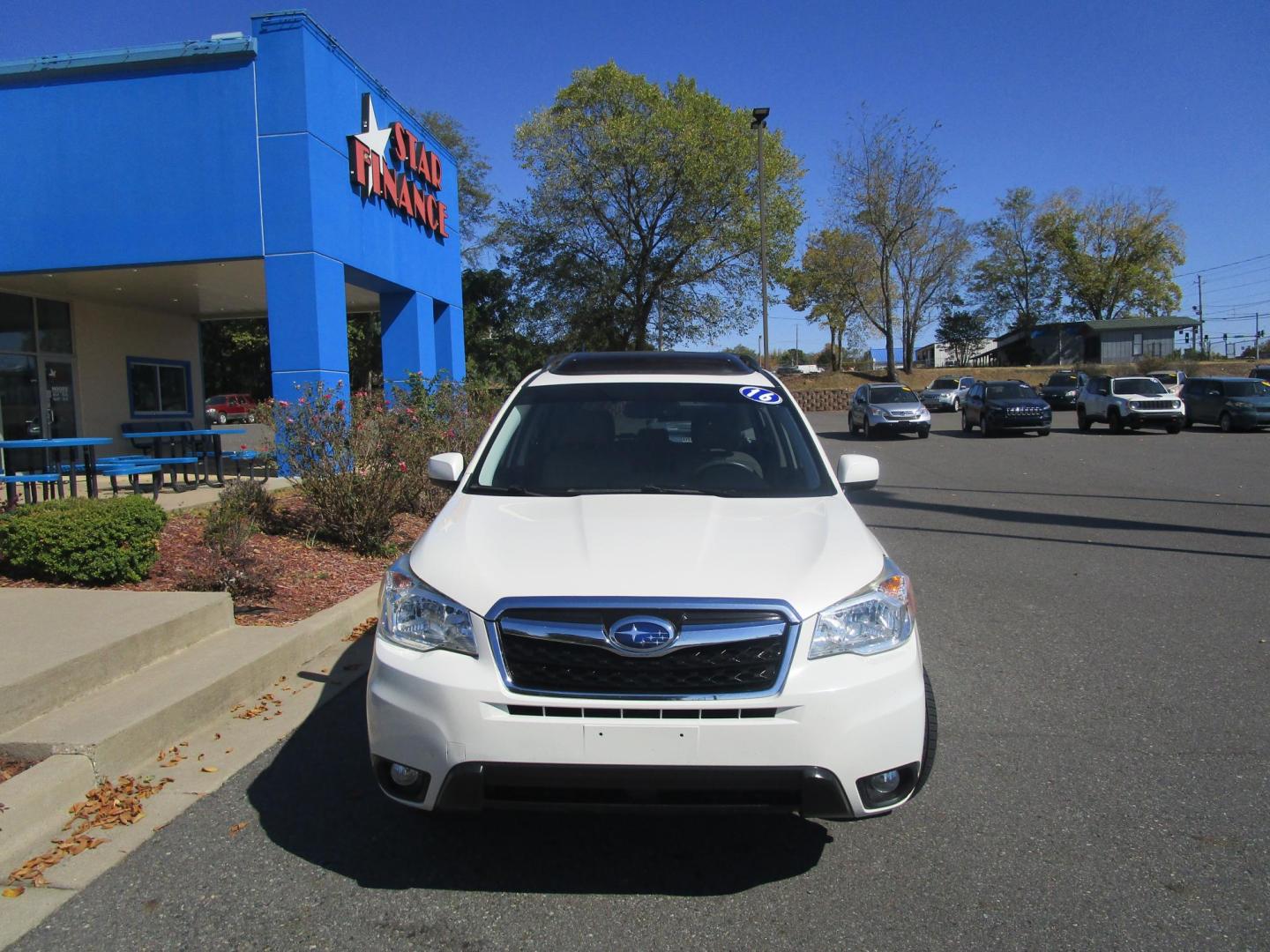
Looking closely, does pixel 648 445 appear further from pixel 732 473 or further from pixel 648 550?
pixel 648 550

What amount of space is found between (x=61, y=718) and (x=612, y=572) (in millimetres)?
2730

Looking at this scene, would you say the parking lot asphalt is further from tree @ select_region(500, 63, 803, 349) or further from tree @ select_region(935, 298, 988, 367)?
tree @ select_region(935, 298, 988, 367)

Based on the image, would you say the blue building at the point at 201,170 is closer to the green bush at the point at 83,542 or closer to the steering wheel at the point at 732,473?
the green bush at the point at 83,542

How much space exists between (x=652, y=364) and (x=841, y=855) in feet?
8.65

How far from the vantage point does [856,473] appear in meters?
4.30

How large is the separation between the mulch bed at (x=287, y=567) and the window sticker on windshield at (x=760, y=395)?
3.29m

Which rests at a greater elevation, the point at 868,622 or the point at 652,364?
the point at 652,364

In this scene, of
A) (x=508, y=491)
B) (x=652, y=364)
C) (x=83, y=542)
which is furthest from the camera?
(x=83, y=542)

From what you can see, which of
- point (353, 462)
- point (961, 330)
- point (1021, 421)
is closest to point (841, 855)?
point (353, 462)

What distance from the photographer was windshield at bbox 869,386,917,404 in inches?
1053

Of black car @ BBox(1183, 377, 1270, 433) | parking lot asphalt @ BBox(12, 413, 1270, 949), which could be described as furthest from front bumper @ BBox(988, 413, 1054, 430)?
parking lot asphalt @ BBox(12, 413, 1270, 949)

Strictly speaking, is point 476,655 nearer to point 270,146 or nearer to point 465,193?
point 270,146

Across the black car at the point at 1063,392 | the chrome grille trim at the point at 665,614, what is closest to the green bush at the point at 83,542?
the chrome grille trim at the point at 665,614

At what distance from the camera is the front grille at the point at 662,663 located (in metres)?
2.81
